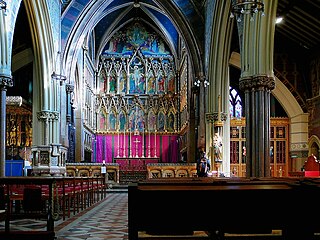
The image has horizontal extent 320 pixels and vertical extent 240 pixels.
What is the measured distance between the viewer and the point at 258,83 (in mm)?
13820

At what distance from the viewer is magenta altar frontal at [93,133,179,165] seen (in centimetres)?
3934

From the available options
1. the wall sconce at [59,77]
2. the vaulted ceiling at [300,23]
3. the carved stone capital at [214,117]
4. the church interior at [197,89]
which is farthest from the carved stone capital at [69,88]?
the vaulted ceiling at [300,23]

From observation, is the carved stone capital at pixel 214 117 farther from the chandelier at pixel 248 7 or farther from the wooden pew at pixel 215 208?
the wooden pew at pixel 215 208

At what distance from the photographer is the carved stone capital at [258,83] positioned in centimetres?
1382

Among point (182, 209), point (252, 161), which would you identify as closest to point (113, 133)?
point (252, 161)

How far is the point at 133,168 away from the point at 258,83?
2394 cm

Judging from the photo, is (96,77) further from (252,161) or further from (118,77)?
(252,161)

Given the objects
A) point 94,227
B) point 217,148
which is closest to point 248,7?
point 94,227

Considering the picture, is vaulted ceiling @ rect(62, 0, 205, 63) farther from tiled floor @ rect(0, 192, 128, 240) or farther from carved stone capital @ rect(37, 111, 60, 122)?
tiled floor @ rect(0, 192, 128, 240)

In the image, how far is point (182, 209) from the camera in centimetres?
460

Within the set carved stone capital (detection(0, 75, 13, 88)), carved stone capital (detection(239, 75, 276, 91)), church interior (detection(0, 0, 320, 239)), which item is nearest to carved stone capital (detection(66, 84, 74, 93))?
church interior (detection(0, 0, 320, 239))

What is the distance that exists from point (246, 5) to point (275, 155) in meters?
14.2

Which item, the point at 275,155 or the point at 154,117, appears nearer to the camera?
the point at 275,155

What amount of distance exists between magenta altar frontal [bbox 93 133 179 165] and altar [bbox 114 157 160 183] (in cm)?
55
